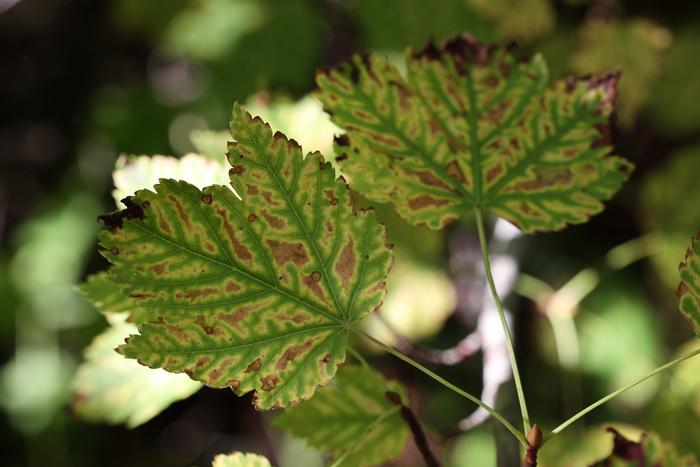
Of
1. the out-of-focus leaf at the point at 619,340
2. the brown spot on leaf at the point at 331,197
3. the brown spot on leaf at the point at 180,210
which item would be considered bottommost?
the out-of-focus leaf at the point at 619,340

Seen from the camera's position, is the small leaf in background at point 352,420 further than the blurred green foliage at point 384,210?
No

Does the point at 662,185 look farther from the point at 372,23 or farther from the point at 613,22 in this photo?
the point at 372,23

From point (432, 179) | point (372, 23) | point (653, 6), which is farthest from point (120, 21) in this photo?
point (432, 179)

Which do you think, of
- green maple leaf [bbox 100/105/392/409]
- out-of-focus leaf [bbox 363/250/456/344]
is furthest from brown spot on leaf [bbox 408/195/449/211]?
out-of-focus leaf [bbox 363/250/456/344]

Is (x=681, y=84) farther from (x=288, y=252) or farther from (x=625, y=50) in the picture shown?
(x=288, y=252)

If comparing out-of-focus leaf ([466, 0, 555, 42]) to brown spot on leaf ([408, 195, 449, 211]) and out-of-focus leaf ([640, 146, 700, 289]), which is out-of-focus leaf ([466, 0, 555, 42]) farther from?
brown spot on leaf ([408, 195, 449, 211])

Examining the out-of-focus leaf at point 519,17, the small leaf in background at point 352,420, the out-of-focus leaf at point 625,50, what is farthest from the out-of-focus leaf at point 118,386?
the out-of-focus leaf at point 625,50

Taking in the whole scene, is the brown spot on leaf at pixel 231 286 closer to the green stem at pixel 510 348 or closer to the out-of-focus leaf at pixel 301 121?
the green stem at pixel 510 348
